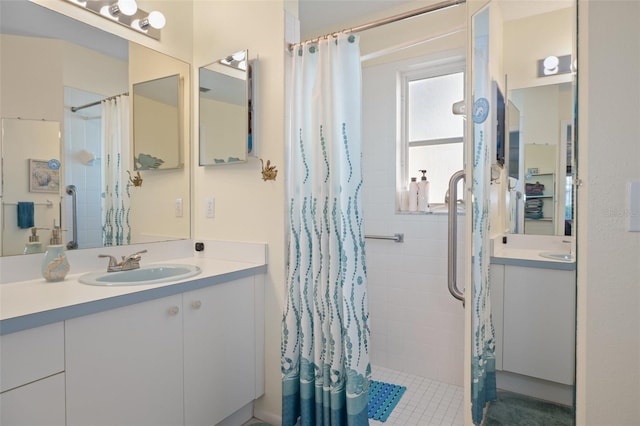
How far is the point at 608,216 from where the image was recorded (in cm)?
97

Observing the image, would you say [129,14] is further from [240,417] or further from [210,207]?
[240,417]

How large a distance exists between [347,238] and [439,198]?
1180 mm

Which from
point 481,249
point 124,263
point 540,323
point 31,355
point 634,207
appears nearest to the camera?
point 634,207

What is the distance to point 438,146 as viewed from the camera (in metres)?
2.55

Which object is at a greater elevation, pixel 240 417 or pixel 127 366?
pixel 127 366

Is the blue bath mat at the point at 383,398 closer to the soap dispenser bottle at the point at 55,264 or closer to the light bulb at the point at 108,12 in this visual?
the soap dispenser bottle at the point at 55,264

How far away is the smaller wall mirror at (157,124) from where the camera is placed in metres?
1.99

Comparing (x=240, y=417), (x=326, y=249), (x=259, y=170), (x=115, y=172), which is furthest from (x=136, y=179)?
(x=240, y=417)

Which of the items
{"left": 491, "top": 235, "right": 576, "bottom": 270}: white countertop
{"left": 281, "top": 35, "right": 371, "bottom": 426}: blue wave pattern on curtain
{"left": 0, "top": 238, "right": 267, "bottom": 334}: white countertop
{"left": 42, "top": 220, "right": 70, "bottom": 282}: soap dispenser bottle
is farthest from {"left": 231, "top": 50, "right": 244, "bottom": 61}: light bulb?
{"left": 491, "top": 235, "right": 576, "bottom": 270}: white countertop

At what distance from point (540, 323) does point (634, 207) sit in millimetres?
466

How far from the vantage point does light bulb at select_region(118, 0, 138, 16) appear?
183cm

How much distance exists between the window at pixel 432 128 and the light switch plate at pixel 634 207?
5.11ft

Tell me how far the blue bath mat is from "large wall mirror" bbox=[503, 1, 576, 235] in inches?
54.9

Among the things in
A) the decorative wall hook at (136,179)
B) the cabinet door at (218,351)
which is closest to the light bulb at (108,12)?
the decorative wall hook at (136,179)
